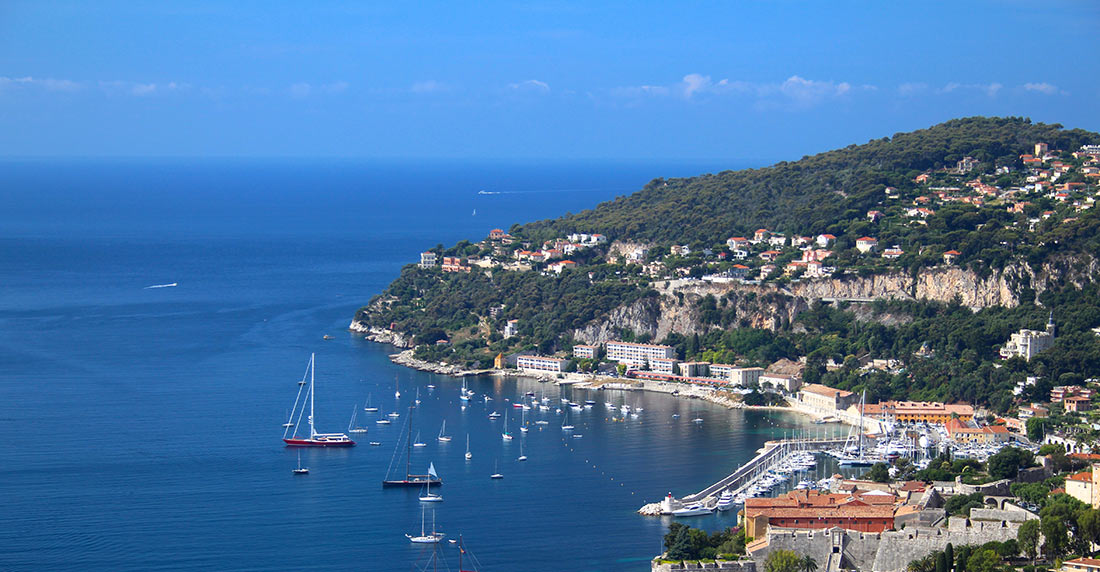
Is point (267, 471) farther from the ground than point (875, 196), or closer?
closer

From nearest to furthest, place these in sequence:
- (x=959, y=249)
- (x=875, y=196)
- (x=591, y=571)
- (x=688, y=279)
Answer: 1. (x=591, y=571)
2. (x=959, y=249)
3. (x=688, y=279)
4. (x=875, y=196)

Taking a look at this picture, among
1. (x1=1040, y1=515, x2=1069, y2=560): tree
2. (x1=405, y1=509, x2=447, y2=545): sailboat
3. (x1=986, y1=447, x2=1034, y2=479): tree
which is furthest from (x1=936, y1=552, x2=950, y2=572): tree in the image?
(x1=405, y1=509, x2=447, y2=545): sailboat

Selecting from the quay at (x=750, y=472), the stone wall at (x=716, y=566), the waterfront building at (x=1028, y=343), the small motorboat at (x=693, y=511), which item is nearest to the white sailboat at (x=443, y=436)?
the quay at (x=750, y=472)

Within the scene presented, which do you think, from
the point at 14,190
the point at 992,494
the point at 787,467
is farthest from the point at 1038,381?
the point at 14,190

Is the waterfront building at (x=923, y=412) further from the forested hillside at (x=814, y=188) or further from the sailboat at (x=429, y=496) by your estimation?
the forested hillside at (x=814, y=188)

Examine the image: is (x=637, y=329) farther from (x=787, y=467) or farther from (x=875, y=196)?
(x=787, y=467)

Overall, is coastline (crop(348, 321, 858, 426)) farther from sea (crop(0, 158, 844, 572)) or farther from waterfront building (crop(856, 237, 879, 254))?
waterfront building (crop(856, 237, 879, 254))
